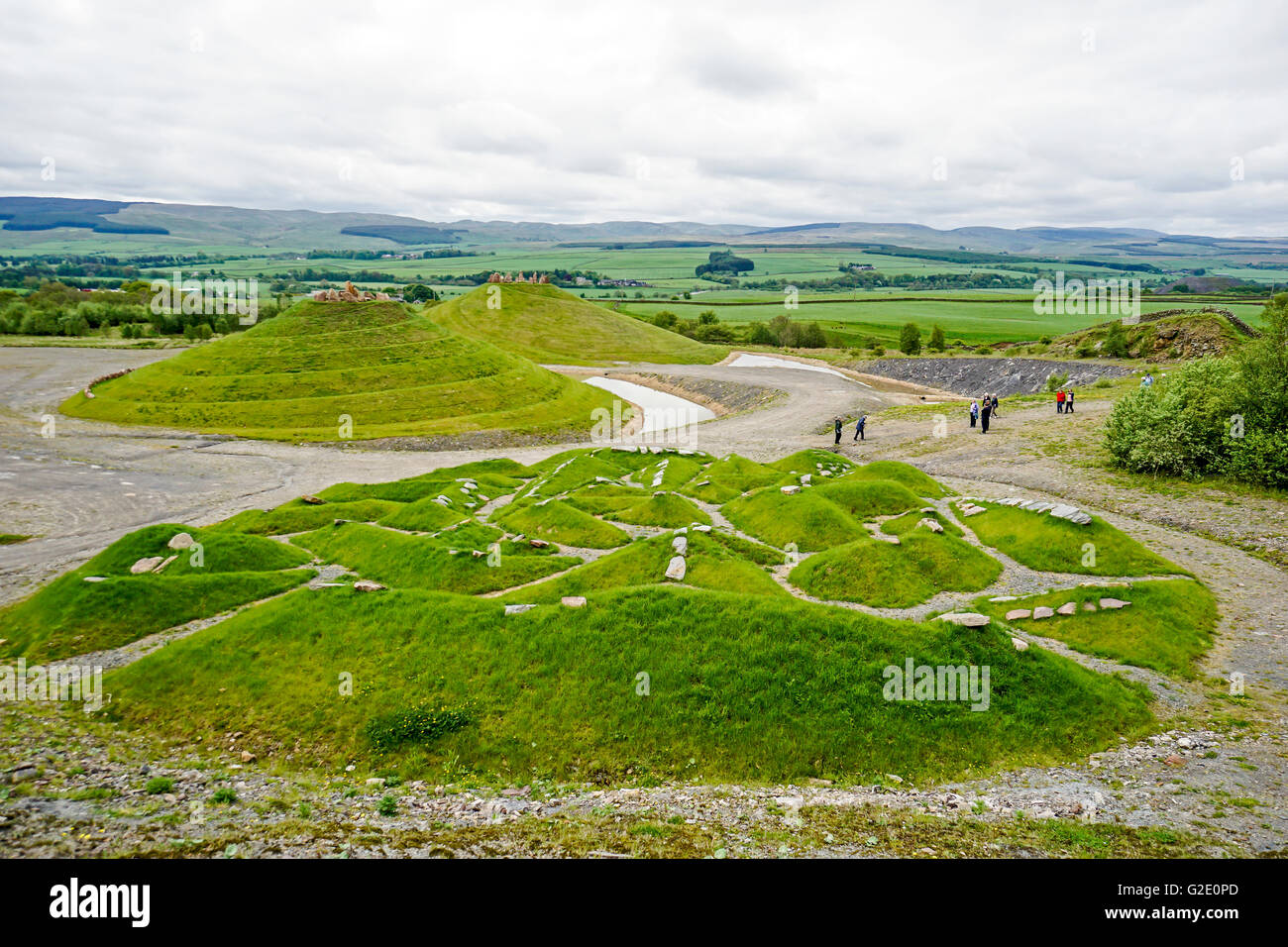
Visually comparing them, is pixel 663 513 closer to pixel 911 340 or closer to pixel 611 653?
pixel 611 653

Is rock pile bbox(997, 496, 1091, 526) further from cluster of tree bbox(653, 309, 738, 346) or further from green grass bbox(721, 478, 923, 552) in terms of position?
cluster of tree bbox(653, 309, 738, 346)

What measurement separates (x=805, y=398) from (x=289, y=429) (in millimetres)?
58621

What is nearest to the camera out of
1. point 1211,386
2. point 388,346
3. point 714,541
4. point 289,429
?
point 714,541

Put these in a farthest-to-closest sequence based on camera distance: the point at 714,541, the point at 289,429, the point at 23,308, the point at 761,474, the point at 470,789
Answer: the point at 23,308
the point at 289,429
the point at 761,474
the point at 714,541
the point at 470,789

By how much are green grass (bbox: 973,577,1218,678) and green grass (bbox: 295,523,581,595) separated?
1735 cm

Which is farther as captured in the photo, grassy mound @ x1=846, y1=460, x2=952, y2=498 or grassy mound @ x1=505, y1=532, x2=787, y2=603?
grassy mound @ x1=846, y1=460, x2=952, y2=498

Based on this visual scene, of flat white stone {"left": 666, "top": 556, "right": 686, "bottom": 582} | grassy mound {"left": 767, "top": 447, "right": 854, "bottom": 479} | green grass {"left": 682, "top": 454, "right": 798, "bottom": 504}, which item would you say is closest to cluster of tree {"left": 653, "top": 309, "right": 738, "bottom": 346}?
grassy mound {"left": 767, "top": 447, "right": 854, "bottom": 479}

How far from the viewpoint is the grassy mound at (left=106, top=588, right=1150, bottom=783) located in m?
16.1

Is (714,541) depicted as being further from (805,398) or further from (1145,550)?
(805,398)

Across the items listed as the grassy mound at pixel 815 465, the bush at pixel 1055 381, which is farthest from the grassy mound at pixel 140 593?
the bush at pixel 1055 381

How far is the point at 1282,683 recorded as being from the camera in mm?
19438

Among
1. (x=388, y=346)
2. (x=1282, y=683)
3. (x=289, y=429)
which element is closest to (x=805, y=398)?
(x=388, y=346)

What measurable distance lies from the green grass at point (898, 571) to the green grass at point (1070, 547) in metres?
2.17
